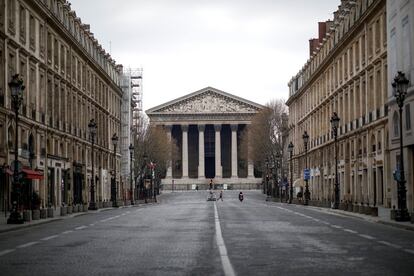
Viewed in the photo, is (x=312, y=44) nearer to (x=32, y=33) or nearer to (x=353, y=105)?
(x=353, y=105)

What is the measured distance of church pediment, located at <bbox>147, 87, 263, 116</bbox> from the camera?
19538 centimetres

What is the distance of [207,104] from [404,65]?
149 m

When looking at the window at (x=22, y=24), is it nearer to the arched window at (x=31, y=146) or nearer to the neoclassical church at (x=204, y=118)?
the arched window at (x=31, y=146)

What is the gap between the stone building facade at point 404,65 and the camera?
46.8 meters

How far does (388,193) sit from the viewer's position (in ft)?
200

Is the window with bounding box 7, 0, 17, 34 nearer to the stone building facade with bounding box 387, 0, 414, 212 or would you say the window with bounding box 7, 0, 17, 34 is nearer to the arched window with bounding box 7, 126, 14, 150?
the arched window with bounding box 7, 126, 14, 150

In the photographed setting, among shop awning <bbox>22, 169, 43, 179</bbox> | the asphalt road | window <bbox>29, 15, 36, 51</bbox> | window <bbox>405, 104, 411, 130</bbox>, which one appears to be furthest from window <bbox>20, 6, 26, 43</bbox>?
the asphalt road

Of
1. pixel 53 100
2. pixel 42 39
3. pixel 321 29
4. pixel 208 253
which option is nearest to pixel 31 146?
pixel 53 100

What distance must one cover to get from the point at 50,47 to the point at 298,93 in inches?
2199

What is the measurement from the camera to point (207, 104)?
198 m

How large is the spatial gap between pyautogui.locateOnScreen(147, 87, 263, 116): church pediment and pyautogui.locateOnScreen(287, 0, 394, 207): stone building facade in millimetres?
88316

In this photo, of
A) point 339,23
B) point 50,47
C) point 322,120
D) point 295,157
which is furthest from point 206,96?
point 50,47

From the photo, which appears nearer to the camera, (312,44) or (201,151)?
(312,44)

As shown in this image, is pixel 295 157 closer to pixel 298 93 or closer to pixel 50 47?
pixel 298 93
